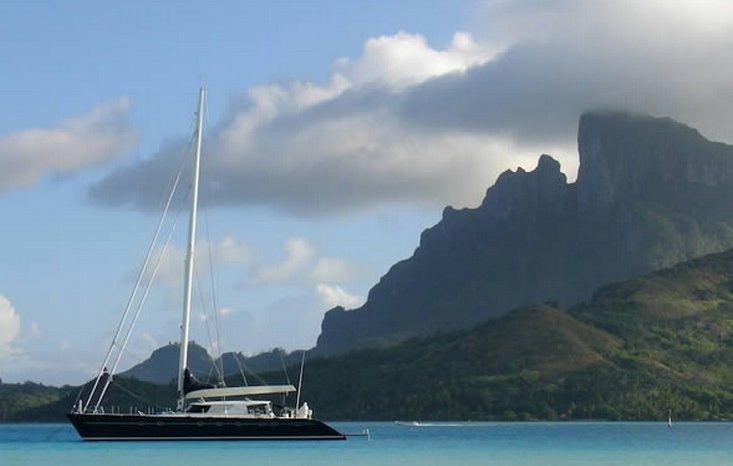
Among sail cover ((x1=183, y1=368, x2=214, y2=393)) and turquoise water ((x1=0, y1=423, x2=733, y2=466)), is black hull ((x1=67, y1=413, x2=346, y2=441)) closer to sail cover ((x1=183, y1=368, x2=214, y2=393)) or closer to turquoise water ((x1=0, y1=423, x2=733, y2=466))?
turquoise water ((x1=0, y1=423, x2=733, y2=466))

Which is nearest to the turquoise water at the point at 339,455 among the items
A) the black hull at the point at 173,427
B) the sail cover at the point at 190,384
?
the black hull at the point at 173,427

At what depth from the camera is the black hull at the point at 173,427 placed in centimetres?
9919

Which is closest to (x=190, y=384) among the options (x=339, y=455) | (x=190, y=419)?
(x=190, y=419)

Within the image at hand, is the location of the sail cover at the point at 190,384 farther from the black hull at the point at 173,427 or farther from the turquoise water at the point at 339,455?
the turquoise water at the point at 339,455

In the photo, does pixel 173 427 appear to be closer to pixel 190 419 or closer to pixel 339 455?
pixel 190 419

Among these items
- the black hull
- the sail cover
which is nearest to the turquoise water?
the black hull

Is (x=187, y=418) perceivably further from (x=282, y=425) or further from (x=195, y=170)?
(x=195, y=170)

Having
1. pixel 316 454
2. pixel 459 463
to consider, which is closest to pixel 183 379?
pixel 316 454

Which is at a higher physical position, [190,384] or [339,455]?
[190,384]

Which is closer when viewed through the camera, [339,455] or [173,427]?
[173,427]

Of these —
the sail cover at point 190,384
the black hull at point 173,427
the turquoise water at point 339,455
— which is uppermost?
the sail cover at point 190,384

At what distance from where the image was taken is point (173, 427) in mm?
99062

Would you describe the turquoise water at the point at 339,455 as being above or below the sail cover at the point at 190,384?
below

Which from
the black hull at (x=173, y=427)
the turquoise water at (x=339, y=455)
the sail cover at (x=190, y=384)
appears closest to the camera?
the turquoise water at (x=339, y=455)
